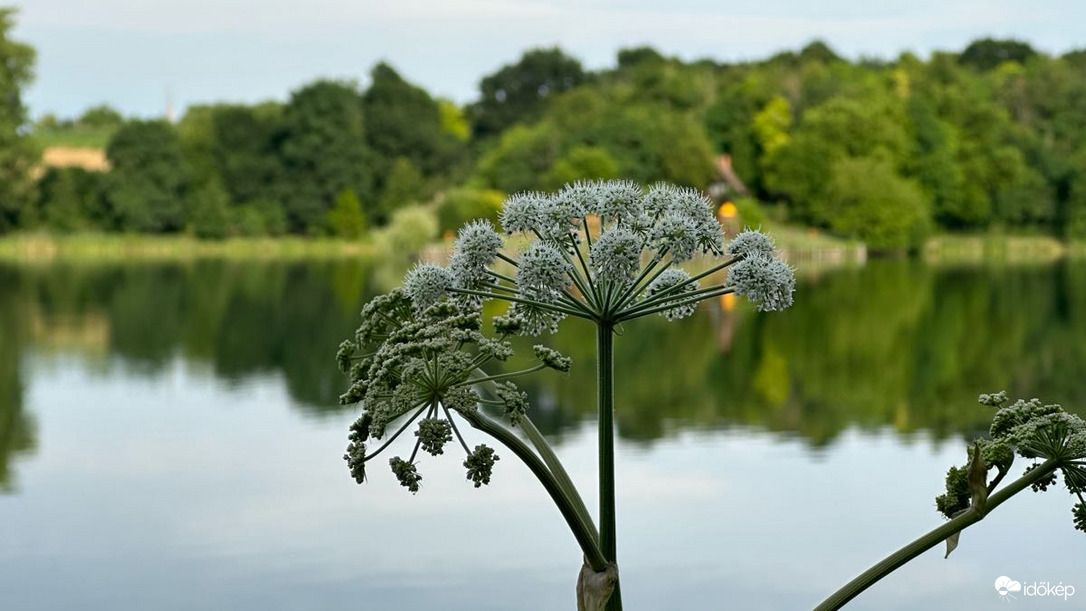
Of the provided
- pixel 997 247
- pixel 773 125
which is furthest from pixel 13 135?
pixel 997 247

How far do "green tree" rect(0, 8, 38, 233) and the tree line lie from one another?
108 millimetres

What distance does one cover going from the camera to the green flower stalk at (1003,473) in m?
3.00

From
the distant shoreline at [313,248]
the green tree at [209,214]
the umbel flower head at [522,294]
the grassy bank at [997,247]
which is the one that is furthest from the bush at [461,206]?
the umbel flower head at [522,294]

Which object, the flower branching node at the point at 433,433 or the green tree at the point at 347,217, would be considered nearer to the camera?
the flower branching node at the point at 433,433

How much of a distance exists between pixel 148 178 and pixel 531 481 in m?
60.3

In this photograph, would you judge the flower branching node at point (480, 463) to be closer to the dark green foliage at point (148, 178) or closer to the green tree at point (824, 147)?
the green tree at point (824, 147)

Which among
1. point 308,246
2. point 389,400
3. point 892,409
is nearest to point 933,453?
point 892,409

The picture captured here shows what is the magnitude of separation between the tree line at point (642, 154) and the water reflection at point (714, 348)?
81.7 feet

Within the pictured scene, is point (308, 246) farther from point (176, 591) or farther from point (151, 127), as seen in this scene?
point (176, 591)

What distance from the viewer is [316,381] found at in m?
18.6

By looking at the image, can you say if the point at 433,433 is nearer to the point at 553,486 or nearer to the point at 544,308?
the point at 553,486

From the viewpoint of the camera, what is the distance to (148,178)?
2685 inches

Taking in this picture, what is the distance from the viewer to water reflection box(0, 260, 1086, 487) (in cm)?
1551

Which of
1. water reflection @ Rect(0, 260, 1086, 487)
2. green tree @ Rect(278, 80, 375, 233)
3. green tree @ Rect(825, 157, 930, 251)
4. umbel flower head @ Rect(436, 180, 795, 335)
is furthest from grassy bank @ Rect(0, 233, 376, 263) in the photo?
umbel flower head @ Rect(436, 180, 795, 335)
